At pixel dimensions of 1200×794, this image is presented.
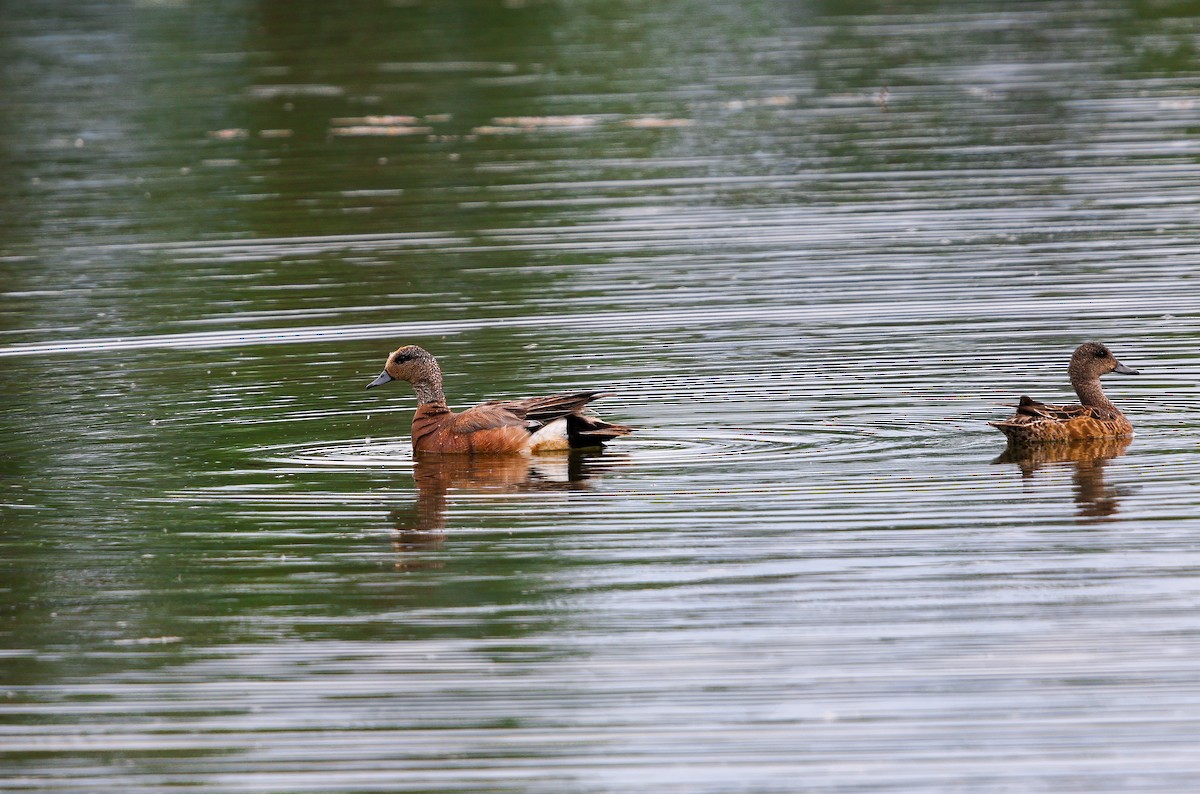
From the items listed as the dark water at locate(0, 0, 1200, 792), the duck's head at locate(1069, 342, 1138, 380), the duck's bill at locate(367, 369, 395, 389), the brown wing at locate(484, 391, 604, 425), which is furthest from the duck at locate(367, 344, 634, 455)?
the duck's head at locate(1069, 342, 1138, 380)

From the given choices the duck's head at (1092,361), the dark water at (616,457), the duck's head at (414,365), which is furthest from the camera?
the duck's head at (414,365)

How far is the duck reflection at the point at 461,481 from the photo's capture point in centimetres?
1070

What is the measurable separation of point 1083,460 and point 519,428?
340 cm

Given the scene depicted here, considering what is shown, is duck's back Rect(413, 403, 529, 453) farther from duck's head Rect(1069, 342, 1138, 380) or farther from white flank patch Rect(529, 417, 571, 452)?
duck's head Rect(1069, 342, 1138, 380)

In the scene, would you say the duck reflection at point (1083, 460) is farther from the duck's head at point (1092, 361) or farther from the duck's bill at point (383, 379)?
the duck's bill at point (383, 379)

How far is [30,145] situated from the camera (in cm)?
3039

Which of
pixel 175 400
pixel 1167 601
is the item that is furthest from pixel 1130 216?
pixel 1167 601

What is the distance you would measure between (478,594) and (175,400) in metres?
5.78

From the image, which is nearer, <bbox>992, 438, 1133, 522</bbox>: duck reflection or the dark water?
the dark water

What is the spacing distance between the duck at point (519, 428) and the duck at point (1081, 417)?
2.42 m

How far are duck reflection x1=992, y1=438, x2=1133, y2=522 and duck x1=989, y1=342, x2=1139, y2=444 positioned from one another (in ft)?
0.16

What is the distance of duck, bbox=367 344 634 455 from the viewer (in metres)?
12.7

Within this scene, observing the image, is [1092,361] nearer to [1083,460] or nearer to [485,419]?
[1083,460]

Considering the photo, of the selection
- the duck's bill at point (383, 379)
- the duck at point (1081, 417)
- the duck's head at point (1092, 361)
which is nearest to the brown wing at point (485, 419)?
the duck's bill at point (383, 379)
